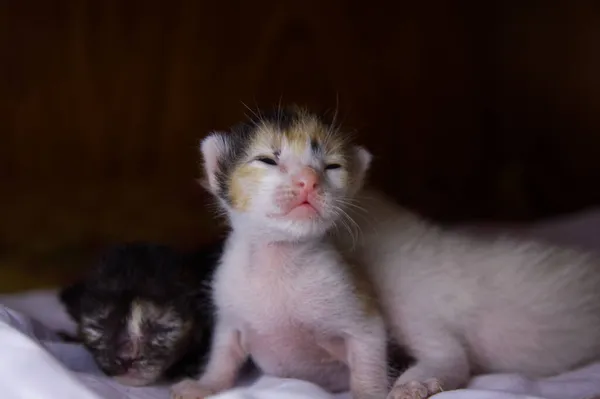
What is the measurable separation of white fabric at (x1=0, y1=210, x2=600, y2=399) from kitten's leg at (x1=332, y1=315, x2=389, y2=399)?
0.13ft

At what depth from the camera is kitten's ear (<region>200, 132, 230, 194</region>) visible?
106 centimetres

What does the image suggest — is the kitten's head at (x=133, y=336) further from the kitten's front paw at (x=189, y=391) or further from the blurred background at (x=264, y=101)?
the blurred background at (x=264, y=101)

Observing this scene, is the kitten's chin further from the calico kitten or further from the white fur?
the white fur

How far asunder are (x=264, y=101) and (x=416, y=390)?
115 cm

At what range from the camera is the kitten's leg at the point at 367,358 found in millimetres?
1006

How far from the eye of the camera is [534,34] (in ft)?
7.04

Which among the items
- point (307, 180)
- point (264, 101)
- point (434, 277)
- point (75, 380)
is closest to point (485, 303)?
point (434, 277)

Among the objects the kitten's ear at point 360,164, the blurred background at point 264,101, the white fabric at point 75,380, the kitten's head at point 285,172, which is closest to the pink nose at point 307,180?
the kitten's head at point 285,172

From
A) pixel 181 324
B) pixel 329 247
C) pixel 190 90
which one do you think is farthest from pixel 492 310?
pixel 190 90

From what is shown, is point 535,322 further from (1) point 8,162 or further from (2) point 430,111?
(1) point 8,162

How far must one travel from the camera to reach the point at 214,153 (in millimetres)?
1057

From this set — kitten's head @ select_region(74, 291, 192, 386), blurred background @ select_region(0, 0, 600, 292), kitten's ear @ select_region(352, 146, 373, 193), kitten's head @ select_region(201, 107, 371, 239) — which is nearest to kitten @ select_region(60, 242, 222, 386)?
kitten's head @ select_region(74, 291, 192, 386)

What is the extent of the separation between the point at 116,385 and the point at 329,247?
1.06ft

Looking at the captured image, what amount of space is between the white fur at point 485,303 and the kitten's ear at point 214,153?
0.70 ft
